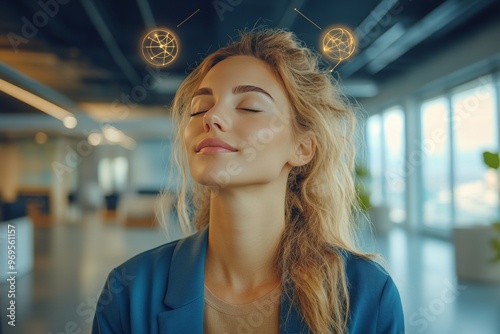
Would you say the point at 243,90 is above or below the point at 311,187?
above

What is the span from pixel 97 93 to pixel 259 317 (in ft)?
18.9

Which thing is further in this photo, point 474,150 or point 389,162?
point 389,162

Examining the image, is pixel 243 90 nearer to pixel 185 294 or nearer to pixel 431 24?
pixel 185 294

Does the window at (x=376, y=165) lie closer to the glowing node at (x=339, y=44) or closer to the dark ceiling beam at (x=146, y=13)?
the dark ceiling beam at (x=146, y=13)

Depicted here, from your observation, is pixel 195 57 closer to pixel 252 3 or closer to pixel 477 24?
pixel 252 3

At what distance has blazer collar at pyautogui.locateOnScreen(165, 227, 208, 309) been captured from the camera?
1.19 meters

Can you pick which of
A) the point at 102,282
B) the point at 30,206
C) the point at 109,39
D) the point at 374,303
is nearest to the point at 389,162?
the point at 102,282

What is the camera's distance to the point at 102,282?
4.15 metres

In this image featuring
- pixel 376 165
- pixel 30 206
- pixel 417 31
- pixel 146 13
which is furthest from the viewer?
pixel 376 165

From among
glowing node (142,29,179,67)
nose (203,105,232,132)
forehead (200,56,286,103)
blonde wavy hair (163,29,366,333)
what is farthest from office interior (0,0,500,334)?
nose (203,105,232,132)

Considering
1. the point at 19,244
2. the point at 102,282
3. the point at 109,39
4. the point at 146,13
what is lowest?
the point at 102,282

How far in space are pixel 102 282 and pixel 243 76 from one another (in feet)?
11.6

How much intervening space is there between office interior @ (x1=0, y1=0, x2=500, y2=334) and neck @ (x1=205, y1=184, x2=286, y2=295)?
0.34 m

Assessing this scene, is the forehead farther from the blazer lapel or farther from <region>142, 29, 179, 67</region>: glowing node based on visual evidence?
the blazer lapel
